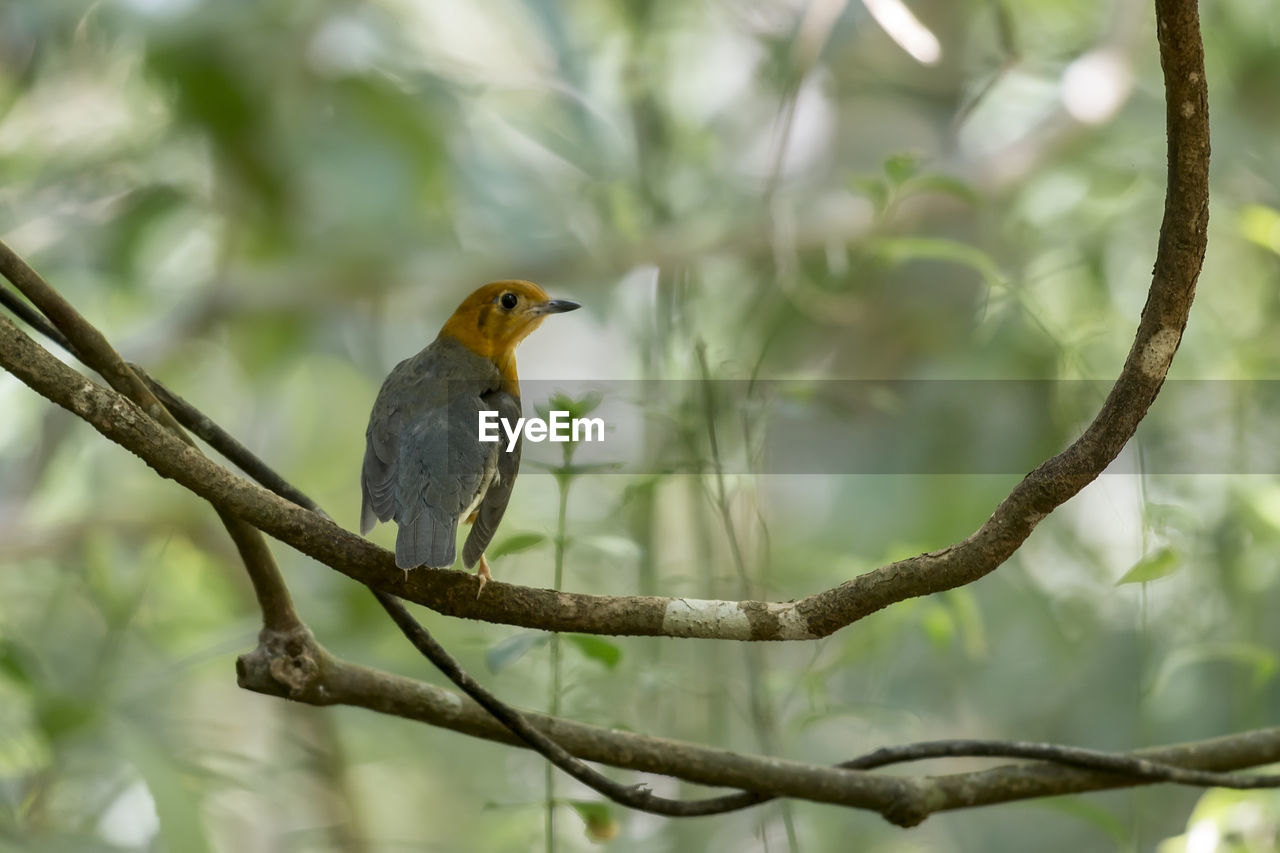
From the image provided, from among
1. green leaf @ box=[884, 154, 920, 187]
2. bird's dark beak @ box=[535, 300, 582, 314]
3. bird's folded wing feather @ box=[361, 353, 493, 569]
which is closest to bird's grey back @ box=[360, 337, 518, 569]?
bird's folded wing feather @ box=[361, 353, 493, 569]

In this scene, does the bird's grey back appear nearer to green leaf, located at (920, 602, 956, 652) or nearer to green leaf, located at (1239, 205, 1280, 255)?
green leaf, located at (920, 602, 956, 652)

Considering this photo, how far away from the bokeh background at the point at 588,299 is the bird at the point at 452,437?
2.98ft

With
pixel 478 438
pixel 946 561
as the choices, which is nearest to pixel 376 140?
pixel 478 438

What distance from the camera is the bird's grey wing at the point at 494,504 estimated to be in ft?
6.36

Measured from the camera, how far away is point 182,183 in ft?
15.7

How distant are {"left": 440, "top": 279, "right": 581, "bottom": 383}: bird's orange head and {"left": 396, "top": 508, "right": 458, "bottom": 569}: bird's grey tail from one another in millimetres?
642

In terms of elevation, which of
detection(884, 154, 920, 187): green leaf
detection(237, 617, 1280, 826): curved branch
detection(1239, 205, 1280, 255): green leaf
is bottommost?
detection(237, 617, 1280, 826): curved branch

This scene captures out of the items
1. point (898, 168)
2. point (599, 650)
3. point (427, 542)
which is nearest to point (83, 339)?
point (427, 542)

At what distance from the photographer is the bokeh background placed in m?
3.79

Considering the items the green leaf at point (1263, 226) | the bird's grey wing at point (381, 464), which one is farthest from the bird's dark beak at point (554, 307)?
the green leaf at point (1263, 226)

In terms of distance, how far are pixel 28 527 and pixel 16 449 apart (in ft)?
1.97

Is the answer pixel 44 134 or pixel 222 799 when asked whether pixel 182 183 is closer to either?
pixel 44 134

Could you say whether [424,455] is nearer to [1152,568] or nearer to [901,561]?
[901,561]

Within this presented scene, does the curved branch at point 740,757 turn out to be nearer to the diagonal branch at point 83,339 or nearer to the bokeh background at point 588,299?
the diagonal branch at point 83,339
